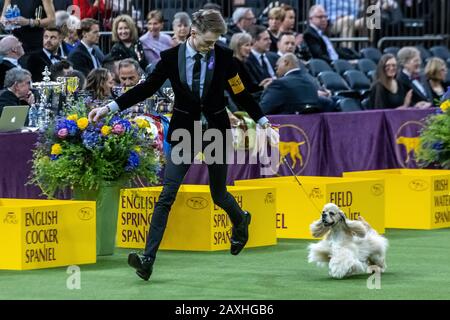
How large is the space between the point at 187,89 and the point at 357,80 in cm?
835

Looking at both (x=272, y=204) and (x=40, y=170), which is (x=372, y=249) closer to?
(x=272, y=204)

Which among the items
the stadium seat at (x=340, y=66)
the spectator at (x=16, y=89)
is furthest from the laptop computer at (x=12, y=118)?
the stadium seat at (x=340, y=66)

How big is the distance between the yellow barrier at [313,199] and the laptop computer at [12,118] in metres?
1.84

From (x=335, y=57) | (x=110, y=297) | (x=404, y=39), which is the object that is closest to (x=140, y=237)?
(x=110, y=297)

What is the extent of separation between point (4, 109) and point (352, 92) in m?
6.18

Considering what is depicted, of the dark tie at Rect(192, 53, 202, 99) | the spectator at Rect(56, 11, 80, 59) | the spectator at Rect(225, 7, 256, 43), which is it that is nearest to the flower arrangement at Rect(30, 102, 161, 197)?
the dark tie at Rect(192, 53, 202, 99)

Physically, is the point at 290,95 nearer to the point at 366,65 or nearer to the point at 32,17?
the point at 32,17

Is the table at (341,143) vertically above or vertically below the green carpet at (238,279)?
above

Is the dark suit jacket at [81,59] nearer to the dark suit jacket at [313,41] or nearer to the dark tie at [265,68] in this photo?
the dark tie at [265,68]

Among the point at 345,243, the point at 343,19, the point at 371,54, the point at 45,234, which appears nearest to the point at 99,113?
the point at 45,234

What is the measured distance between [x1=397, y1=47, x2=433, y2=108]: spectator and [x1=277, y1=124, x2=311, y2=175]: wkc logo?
2823 mm

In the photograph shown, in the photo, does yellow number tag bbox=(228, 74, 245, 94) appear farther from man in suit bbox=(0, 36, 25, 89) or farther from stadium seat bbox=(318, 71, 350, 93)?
stadium seat bbox=(318, 71, 350, 93)

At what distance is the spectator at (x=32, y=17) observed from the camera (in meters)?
13.8

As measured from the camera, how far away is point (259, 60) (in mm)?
15609
